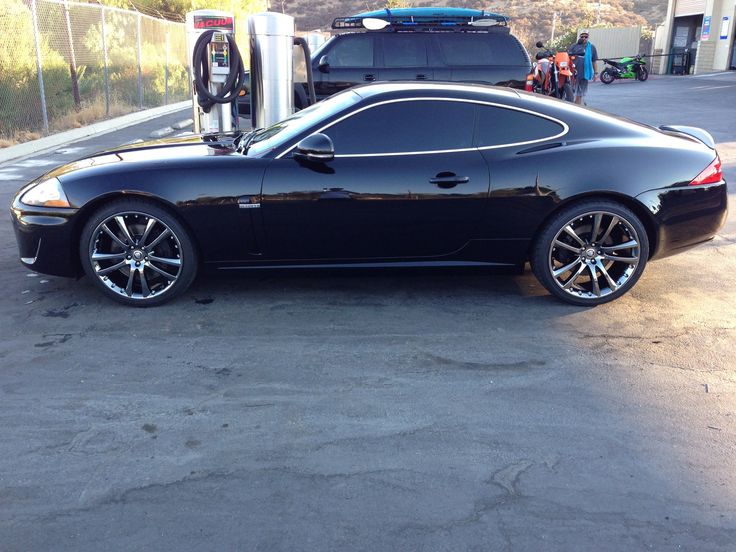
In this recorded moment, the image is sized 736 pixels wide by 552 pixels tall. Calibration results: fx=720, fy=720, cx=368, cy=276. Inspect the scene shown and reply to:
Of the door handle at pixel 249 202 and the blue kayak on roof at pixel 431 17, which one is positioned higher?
the blue kayak on roof at pixel 431 17

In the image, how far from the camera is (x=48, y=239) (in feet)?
16.2

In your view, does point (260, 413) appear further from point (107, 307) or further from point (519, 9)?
point (519, 9)

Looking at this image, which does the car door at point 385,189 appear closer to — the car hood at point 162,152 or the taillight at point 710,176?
the car hood at point 162,152

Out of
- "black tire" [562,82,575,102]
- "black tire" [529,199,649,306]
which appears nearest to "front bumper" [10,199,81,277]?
"black tire" [529,199,649,306]

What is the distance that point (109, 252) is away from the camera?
4980 millimetres

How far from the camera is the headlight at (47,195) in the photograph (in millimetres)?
4926

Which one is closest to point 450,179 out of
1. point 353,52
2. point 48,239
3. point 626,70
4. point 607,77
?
point 48,239

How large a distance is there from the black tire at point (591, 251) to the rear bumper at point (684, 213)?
0.14 m

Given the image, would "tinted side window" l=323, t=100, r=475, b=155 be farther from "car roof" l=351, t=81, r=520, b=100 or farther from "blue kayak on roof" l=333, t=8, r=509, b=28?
"blue kayak on roof" l=333, t=8, r=509, b=28

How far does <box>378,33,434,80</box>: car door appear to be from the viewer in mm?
11633

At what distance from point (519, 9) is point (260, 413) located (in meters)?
65.5

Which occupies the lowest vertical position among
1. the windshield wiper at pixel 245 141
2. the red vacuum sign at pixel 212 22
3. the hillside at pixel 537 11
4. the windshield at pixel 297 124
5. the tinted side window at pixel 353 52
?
the windshield wiper at pixel 245 141

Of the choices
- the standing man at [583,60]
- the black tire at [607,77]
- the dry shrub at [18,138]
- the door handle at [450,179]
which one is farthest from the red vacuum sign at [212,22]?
the black tire at [607,77]

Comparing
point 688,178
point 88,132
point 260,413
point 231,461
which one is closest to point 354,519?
point 231,461
